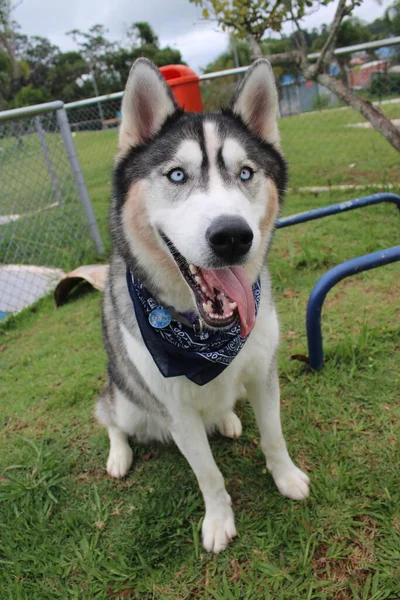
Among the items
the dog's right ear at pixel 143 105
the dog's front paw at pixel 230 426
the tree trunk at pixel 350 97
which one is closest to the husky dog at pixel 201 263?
the dog's right ear at pixel 143 105

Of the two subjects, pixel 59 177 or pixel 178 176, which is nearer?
pixel 178 176

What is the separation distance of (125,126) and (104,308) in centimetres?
96

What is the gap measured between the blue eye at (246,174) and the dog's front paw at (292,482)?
1.28 meters

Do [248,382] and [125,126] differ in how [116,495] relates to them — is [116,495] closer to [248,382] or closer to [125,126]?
[248,382]

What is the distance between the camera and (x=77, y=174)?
483 centimetres

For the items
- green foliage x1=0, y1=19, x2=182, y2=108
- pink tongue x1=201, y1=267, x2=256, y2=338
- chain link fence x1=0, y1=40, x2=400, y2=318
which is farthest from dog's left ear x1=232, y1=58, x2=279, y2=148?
green foliage x1=0, y1=19, x2=182, y2=108

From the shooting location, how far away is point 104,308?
222 cm

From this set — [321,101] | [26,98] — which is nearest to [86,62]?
[26,98]

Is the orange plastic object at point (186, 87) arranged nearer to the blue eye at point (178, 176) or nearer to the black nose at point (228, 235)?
the blue eye at point (178, 176)

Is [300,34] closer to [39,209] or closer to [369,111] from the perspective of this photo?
[369,111]

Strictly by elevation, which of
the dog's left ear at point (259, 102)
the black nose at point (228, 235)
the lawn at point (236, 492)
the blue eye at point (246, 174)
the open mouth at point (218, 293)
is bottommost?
the lawn at point (236, 492)

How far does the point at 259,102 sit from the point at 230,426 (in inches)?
62.5

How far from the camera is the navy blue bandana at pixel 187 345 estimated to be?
1.58 m

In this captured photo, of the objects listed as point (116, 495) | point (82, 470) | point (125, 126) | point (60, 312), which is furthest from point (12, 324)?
point (125, 126)
